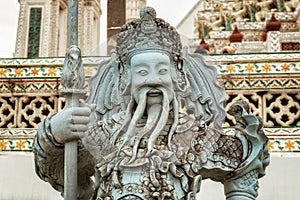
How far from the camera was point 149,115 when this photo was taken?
2.39 metres

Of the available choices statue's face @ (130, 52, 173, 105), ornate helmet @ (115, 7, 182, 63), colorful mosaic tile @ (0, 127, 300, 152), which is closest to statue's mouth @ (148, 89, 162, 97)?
statue's face @ (130, 52, 173, 105)

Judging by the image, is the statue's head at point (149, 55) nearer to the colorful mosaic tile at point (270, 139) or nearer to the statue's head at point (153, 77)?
the statue's head at point (153, 77)

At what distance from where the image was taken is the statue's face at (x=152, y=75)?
235cm

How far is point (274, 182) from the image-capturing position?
3588 millimetres

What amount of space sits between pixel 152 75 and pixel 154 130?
0.66 ft

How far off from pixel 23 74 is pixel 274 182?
5.35ft

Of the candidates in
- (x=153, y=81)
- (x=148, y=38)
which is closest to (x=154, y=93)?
(x=153, y=81)

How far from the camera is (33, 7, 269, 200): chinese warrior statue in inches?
89.3

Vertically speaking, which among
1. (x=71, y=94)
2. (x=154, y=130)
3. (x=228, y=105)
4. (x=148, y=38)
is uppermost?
(x=148, y=38)

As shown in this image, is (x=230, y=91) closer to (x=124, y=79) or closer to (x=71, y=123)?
(x=124, y=79)

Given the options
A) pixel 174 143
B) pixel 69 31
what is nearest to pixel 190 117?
pixel 174 143

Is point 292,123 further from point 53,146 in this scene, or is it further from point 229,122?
point 53,146

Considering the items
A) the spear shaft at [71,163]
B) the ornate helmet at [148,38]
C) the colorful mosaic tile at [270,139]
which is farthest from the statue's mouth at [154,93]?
the colorful mosaic tile at [270,139]

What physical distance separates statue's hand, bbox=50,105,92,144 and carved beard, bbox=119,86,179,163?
15cm
